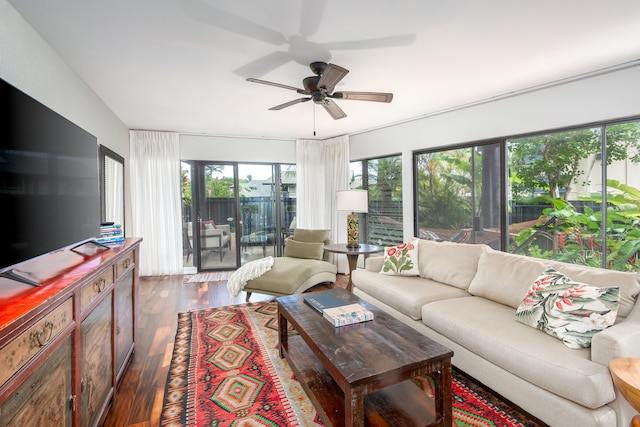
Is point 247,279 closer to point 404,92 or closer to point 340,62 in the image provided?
point 340,62

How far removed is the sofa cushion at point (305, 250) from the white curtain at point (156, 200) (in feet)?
6.93

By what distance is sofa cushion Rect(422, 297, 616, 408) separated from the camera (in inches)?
56.4

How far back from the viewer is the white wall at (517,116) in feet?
8.91

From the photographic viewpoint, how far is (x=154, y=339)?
2.84 metres

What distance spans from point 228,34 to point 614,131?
133 inches

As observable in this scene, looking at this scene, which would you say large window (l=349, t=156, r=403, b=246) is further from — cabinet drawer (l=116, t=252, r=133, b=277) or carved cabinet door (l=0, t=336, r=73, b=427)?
carved cabinet door (l=0, t=336, r=73, b=427)

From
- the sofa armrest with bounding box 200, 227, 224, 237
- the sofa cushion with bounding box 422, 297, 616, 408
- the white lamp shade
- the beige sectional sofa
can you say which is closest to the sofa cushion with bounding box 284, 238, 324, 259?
the white lamp shade

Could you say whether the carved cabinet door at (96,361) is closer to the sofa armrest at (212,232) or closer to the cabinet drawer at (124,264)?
the cabinet drawer at (124,264)

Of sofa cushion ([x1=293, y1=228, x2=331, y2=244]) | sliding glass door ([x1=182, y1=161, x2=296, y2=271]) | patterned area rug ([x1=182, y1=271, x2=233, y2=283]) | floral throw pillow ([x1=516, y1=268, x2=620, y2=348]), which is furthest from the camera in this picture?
sliding glass door ([x1=182, y1=161, x2=296, y2=271])

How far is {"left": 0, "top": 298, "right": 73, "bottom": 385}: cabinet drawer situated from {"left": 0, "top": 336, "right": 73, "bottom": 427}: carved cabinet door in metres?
0.08

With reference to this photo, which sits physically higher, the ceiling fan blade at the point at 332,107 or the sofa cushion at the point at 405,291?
the ceiling fan blade at the point at 332,107

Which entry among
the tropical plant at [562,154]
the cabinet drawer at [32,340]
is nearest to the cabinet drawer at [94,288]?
the cabinet drawer at [32,340]

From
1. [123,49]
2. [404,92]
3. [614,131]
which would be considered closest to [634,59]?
[614,131]

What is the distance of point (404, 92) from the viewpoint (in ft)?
11.0
